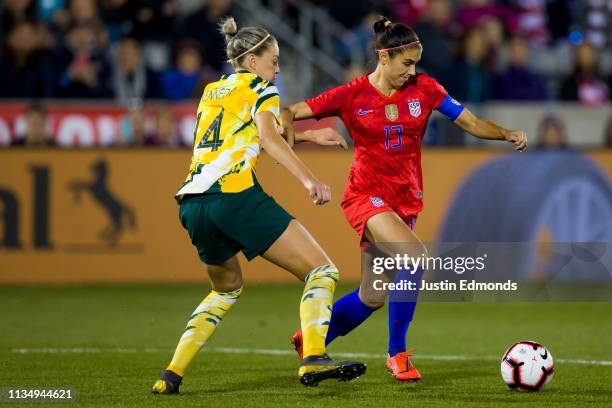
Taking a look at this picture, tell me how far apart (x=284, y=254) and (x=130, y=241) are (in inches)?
308

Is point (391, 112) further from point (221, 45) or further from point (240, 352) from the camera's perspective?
point (221, 45)

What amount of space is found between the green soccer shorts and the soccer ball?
61.9 inches

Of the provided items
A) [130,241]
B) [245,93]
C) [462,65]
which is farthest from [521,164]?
[245,93]

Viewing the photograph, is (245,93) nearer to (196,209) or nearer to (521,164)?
(196,209)

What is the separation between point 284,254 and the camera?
6.46 metres

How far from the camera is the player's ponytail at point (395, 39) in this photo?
7371mm

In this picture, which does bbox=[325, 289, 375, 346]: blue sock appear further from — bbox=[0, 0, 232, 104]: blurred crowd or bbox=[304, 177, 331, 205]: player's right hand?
bbox=[0, 0, 232, 104]: blurred crowd

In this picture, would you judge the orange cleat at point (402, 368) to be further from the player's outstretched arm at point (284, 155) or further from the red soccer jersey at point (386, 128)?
the player's outstretched arm at point (284, 155)

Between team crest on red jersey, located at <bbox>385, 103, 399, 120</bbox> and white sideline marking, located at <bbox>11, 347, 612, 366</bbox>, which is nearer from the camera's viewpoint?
team crest on red jersey, located at <bbox>385, 103, 399, 120</bbox>

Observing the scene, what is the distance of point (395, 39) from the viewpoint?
7371 millimetres

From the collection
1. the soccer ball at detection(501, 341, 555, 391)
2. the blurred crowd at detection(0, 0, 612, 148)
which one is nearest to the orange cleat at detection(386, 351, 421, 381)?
the soccer ball at detection(501, 341, 555, 391)

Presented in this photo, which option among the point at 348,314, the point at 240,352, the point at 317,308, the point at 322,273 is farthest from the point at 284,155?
the point at 240,352

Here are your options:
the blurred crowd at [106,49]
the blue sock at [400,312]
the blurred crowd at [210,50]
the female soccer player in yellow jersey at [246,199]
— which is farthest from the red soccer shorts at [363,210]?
the blurred crowd at [106,49]

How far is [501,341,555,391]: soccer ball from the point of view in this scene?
6836 millimetres
